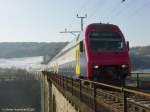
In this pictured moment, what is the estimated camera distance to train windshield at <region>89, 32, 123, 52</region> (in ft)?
71.1

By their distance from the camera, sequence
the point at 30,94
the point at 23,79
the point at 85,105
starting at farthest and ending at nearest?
1. the point at 23,79
2. the point at 30,94
3. the point at 85,105

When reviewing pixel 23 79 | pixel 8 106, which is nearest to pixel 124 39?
pixel 8 106

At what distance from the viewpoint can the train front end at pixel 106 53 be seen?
2073 centimetres

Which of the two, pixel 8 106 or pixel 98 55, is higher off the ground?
pixel 98 55

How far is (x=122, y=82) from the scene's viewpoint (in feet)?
69.2

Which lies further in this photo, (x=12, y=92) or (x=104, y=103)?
(x=12, y=92)

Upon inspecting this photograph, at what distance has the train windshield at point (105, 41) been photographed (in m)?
21.7

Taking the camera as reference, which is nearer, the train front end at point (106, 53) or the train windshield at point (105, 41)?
the train front end at point (106, 53)

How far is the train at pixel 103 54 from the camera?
20766mm

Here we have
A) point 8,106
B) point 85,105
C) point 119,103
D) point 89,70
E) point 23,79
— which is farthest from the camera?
point 23,79

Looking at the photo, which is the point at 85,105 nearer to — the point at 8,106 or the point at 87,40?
the point at 87,40

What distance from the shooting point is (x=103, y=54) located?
70.0ft

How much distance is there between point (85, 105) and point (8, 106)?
81.4 m

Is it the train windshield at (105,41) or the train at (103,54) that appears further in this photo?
the train windshield at (105,41)
